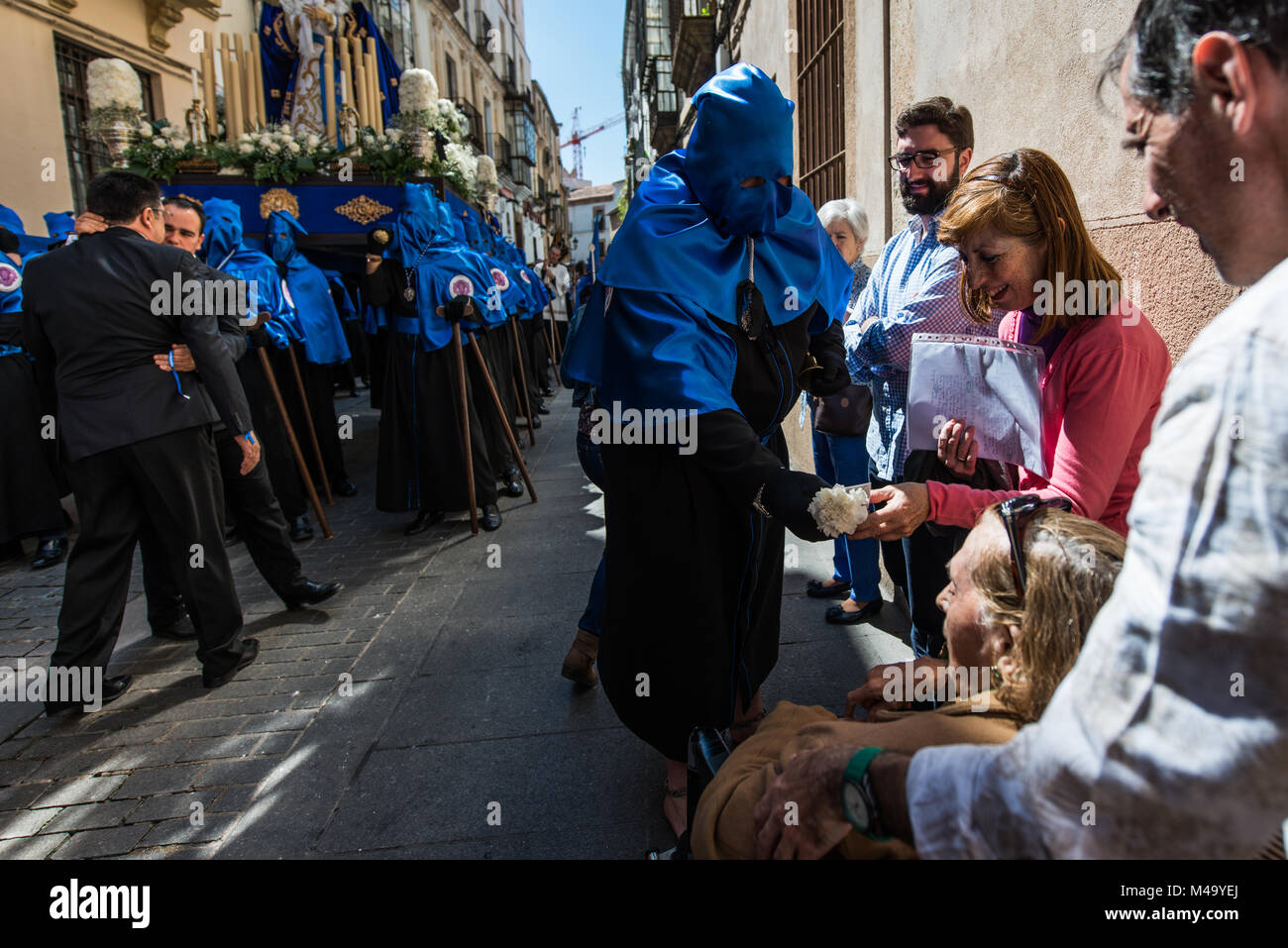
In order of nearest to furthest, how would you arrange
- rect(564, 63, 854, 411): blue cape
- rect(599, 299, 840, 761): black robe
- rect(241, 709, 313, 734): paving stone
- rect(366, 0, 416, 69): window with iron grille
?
rect(564, 63, 854, 411): blue cape → rect(599, 299, 840, 761): black robe → rect(241, 709, 313, 734): paving stone → rect(366, 0, 416, 69): window with iron grille

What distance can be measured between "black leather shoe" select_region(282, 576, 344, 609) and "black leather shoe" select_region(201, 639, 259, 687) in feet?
1.67

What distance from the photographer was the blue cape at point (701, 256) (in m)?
2.02

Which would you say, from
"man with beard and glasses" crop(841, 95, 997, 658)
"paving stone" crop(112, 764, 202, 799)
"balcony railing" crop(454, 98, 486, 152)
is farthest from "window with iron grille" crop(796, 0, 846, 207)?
"balcony railing" crop(454, 98, 486, 152)

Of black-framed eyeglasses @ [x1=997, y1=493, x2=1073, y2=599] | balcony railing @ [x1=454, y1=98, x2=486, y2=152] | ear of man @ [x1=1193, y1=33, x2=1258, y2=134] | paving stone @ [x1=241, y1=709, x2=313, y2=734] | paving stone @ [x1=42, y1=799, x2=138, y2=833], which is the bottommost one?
paving stone @ [x1=42, y1=799, x2=138, y2=833]

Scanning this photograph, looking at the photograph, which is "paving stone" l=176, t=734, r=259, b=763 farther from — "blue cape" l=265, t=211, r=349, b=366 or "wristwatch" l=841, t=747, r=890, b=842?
"blue cape" l=265, t=211, r=349, b=366

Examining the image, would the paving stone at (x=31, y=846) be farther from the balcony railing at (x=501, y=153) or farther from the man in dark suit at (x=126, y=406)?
the balcony railing at (x=501, y=153)

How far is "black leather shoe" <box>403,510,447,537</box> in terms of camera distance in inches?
237

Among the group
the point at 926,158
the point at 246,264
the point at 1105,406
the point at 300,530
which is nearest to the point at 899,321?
the point at 926,158

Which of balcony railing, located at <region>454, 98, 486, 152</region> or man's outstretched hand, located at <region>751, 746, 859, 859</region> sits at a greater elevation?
balcony railing, located at <region>454, 98, 486, 152</region>

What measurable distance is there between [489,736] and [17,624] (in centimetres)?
320

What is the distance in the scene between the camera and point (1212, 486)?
2.31 ft

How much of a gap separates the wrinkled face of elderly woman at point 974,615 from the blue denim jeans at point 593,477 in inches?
47.8

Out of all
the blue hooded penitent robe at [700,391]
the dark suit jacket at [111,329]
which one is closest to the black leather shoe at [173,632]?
the dark suit jacket at [111,329]
